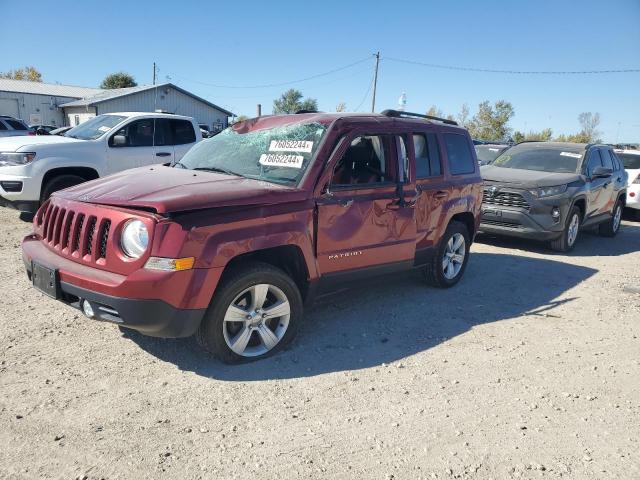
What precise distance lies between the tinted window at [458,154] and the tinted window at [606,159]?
16.5 ft

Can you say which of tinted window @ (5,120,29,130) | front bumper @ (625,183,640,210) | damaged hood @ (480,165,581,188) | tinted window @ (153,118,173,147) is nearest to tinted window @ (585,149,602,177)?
damaged hood @ (480,165,581,188)

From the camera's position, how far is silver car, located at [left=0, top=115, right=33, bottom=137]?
48.3ft

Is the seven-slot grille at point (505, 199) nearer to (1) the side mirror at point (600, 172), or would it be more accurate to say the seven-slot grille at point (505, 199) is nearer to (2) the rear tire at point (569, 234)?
(2) the rear tire at point (569, 234)

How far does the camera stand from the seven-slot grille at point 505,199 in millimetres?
7812

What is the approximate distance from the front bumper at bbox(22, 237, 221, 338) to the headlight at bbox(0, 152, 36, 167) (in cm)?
511

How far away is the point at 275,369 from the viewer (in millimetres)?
3572

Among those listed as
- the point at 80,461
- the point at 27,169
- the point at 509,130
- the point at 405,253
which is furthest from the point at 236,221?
the point at 509,130

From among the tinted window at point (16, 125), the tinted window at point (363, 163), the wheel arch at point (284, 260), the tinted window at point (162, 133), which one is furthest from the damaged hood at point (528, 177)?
the tinted window at point (16, 125)

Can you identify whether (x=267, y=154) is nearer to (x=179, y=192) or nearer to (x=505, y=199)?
(x=179, y=192)

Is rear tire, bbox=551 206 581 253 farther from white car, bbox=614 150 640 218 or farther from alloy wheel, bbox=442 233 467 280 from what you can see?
white car, bbox=614 150 640 218

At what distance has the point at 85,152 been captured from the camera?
800 centimetres

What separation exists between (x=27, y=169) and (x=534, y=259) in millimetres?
7810

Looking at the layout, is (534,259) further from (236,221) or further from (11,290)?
(11,290)

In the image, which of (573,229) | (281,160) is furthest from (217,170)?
(573,229)
